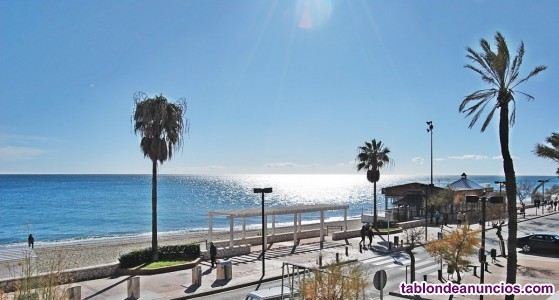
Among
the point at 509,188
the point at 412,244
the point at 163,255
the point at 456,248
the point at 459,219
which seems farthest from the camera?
the point at 459,219

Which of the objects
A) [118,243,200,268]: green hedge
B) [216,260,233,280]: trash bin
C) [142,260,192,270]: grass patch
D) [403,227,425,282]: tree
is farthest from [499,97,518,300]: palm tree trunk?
[118,243,200,268]: green hedge

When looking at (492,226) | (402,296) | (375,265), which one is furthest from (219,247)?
(492,226)

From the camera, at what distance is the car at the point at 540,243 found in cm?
2967

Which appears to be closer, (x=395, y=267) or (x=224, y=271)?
(x=224, y=271)

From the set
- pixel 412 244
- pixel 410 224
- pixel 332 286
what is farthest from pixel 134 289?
pixel 410 224

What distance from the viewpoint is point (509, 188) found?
54.6ft

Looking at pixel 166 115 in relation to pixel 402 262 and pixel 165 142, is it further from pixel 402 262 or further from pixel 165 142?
pixel 402 262

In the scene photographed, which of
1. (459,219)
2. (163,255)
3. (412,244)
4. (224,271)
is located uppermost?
(412,244)

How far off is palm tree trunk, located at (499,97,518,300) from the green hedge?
→ 17.6 metres

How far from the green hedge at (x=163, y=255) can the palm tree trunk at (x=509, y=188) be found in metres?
17.6

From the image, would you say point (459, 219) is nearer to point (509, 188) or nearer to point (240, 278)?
point (240, 278)

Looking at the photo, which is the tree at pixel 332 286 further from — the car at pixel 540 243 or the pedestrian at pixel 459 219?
the pedestrian at pixel 459 219

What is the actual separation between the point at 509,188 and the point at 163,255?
1885 cm

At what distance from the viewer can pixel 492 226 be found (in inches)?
1758
